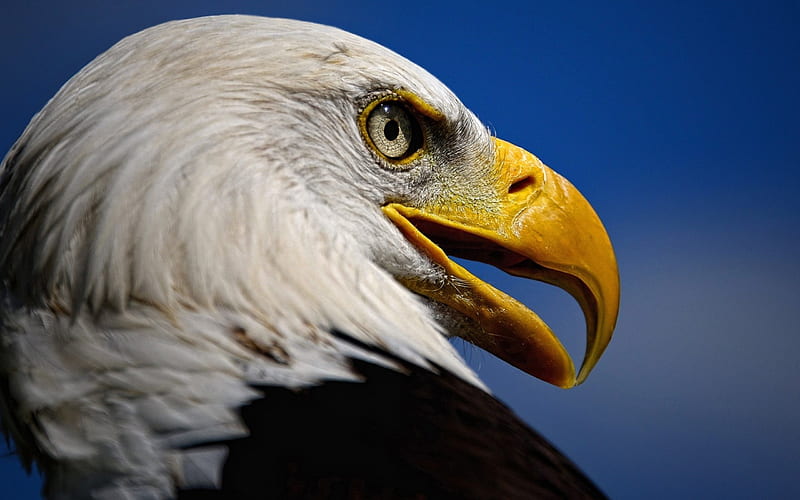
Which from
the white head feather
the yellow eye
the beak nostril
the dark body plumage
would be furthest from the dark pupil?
the dark body plumage

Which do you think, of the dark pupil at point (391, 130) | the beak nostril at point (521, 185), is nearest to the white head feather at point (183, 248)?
the dark pupil at point (391, 130)

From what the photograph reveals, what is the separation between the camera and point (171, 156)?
1.46 m

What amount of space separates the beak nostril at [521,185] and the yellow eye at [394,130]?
0.30 meters

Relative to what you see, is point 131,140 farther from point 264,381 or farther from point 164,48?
point 264,381

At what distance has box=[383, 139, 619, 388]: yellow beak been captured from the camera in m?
1.91

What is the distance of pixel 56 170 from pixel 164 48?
1.22ft

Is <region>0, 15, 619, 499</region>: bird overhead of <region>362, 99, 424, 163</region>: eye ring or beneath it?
beneath

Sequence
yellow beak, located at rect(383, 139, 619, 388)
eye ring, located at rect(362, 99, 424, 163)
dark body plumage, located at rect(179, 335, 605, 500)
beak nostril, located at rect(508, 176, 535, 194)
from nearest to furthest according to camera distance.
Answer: dark body plumage, located at rect(179, 335, 605, 500) → eye ring, located at rect(362, 99, 424, 163) → yellow beak, located at rect(383, 139, 619, 388) → beak nostril, located at rect(508, 176, 535, 194)

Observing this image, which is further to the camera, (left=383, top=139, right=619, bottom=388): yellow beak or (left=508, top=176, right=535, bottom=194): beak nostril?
(left=508, top=176, right=535, bottom=194): beak nostril

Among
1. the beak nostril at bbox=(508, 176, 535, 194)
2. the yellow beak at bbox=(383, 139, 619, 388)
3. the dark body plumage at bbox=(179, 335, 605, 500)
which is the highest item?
the beak nostril at bbox=(508, 176, 535, 194)

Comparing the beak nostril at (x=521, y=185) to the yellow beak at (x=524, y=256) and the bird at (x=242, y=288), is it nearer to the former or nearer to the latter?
the yellow beak at (x=524, y=256)

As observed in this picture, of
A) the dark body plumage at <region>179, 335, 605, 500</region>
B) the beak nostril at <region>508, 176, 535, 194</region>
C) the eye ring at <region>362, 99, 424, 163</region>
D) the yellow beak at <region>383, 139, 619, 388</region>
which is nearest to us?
the dark body plumage at <region>179, 335, 605, 500</region>

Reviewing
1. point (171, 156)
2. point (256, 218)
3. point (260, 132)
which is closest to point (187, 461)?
point (256, 218)

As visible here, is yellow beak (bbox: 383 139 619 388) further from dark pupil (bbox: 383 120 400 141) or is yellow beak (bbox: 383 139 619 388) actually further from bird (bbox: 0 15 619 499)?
dark pupil (bbox: 383 120 400 141)
